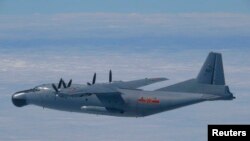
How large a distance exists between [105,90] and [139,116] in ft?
16.8

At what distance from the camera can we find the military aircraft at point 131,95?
76688mm

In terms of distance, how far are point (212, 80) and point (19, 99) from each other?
2487 centimetres

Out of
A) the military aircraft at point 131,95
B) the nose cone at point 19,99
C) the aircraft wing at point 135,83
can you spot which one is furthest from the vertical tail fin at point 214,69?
the nose cone at point 19,99

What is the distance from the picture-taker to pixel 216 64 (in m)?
76.5

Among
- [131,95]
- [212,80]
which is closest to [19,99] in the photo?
[131,95]

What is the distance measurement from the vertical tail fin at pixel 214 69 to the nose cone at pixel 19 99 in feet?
77.0

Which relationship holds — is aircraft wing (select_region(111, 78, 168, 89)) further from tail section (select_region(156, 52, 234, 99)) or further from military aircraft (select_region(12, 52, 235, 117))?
tail section (select_region(156, 52, 234, 99))

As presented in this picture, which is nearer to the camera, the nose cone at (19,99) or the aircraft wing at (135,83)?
the aircraft wing at (135,83)

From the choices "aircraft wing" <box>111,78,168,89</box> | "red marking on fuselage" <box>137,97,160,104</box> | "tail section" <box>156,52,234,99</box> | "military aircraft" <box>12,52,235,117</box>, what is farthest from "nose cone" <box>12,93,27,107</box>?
"tail section" <box>156,52,234,99</box>

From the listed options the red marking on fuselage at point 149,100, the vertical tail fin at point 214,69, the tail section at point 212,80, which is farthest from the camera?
the red marking on fuselage at point 149,100

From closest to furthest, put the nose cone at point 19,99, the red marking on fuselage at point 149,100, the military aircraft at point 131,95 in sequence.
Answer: the military aircraft at point 131,95, the red marking on fuselage at point 149,100, the nose cone at point 19,99

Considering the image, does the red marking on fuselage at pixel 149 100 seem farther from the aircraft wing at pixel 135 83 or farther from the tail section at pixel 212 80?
the aircraft wing at pixel 135 83

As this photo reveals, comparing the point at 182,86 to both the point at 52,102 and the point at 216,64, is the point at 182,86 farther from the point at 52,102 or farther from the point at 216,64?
the point at 52,102

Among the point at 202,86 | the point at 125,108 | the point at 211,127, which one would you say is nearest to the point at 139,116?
the point at 125,108
